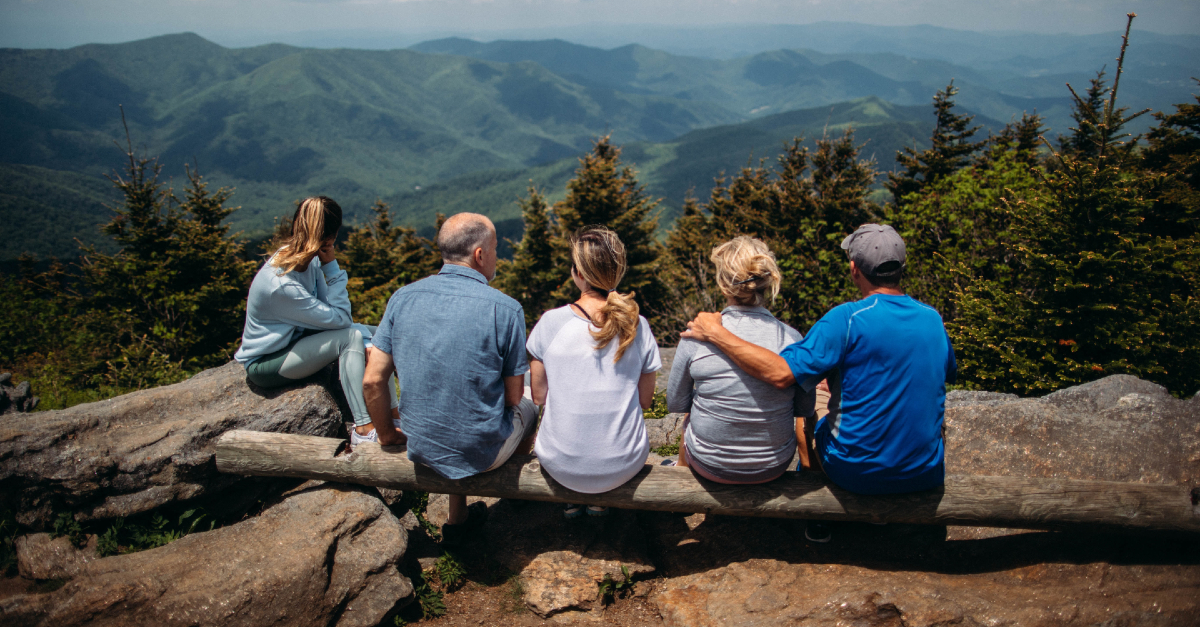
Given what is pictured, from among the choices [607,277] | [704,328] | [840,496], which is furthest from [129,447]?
[840,496]

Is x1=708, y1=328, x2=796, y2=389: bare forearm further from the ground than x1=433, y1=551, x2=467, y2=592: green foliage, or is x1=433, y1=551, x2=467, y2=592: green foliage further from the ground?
x1=708, y1=328, x2=796, y2=389: bare forearm

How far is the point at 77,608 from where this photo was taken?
3109 mm

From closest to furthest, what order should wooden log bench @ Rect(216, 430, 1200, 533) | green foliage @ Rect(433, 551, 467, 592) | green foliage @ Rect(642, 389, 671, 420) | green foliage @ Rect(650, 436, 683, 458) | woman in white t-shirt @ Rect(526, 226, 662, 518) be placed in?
woman in white t-shirt @ Rect(526, 226, 662, 518), wooden log bench @ Rect(216, 430, 1200, 533), green foliage @ Rect(433, 551, 467, 592), green foliage @ Rect(650, 436, 683, 458), green foliage @ Rect(642, 389, 671, 420)

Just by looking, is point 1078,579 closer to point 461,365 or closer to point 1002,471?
point 1002,471

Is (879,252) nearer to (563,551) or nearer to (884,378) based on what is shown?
(884,378)

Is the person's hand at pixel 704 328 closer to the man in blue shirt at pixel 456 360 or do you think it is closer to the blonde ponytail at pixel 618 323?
the blonde ponytail at pixel 618 323

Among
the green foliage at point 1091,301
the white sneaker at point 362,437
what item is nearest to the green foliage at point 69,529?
the white sneaker at point 362,437

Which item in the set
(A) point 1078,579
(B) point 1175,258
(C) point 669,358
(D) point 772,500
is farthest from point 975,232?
(D) point 772,500

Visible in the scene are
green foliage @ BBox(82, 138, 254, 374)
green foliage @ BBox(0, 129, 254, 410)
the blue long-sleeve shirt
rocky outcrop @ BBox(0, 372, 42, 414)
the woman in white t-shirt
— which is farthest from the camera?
green foliage @ BBox(82, 138, 254, 374)

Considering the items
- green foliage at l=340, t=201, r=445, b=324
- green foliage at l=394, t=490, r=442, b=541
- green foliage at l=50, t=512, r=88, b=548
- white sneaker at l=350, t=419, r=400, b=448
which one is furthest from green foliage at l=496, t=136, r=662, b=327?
green foliage at l=50, t=512, r=88, b=548

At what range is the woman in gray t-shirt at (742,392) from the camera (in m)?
3.47

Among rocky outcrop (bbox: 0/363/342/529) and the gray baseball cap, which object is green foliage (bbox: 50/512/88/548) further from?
the gray baseball cap

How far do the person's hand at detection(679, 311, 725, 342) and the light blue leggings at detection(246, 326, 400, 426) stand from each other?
2469 mm

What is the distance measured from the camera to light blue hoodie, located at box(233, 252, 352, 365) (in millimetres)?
4230
